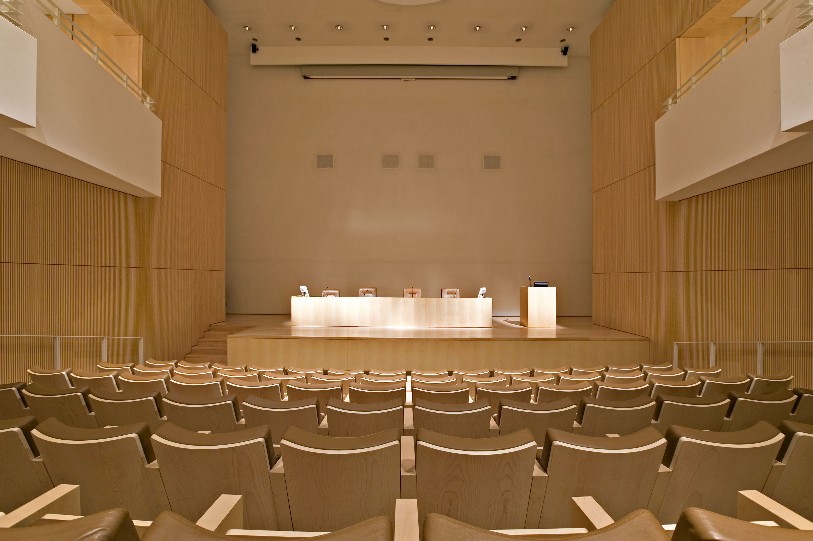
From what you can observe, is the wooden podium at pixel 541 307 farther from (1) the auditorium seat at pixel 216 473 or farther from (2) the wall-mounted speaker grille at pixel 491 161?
(1) the auditorium seat at pixel 216 473

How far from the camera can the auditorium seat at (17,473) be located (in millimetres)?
1998

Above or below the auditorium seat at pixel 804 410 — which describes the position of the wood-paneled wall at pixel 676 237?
above

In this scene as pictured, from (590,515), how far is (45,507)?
→ 1.49 meters

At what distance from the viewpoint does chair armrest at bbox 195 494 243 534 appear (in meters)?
1.47

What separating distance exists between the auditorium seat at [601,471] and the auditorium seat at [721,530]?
2.81 feet

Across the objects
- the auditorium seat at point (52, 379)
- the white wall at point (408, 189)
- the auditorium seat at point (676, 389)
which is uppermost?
A: the white wall at point (408, 189)

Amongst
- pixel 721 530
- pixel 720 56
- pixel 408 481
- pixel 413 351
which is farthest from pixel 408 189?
pixel 721 530

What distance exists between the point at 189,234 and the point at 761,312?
9558mm

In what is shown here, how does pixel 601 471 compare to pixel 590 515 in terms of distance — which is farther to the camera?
pixel 601 471

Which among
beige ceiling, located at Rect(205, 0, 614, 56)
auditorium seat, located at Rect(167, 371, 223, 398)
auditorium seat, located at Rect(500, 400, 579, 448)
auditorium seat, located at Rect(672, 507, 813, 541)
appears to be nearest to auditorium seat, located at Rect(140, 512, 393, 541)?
auditorium seat, located at Rect(672, 507, 813, 541)

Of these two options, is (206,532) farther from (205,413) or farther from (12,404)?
(12,404)

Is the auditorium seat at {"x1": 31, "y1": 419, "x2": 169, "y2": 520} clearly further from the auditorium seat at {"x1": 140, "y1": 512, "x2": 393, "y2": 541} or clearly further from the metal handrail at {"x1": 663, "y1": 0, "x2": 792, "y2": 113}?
the metal handrail at {"x1": 663, "y1": 0, "x2": 792, "y2": 113}

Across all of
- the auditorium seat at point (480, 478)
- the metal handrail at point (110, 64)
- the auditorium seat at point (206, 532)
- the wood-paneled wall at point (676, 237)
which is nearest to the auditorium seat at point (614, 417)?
the auditorium seat at point (480, 478)

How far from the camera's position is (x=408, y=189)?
14.3 m
